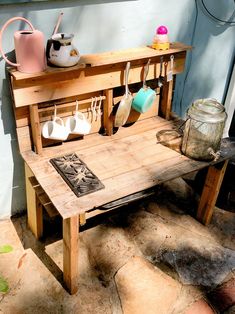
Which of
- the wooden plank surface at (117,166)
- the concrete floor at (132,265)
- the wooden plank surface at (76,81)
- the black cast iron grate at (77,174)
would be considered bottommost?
the concrete floor at (132,265)

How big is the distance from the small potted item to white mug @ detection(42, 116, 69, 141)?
976 mm

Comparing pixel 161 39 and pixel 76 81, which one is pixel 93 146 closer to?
pixel 76 81

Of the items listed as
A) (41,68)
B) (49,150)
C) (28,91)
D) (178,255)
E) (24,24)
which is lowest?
(178,255)

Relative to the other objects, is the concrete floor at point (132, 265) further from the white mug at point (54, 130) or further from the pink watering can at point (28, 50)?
the pink watering can at point (28, 50)

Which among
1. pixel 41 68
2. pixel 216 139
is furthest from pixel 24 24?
pixel 216 139

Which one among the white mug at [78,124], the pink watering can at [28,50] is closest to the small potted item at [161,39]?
the white mug at [78,124]

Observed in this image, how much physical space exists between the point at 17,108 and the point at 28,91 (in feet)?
0.69

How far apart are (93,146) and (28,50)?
90 centimetres

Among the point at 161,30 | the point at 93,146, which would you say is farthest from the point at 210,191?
the point at 161,30

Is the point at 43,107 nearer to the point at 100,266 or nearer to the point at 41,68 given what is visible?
the point at 41,68

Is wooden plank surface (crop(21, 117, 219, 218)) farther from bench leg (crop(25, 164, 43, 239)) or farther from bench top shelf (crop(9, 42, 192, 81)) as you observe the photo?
bench top shelf (crop(9, 42, 192, 81))

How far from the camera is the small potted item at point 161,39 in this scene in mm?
2768

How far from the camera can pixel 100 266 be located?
2.84 meters

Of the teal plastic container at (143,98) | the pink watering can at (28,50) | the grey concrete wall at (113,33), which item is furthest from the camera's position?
the teal plastic container at (143,98)
